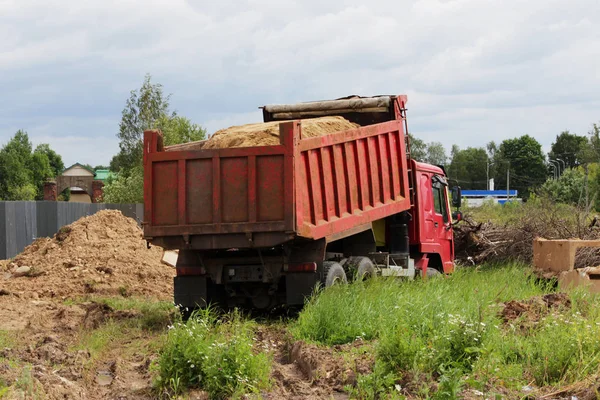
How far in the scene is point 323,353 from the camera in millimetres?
7617

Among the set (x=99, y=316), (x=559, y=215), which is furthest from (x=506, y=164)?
(x=99, y=316)

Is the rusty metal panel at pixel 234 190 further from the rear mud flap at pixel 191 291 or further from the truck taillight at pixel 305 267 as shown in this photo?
the rear mud flap at pixel 191 291

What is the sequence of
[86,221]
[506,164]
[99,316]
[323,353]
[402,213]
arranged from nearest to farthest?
[323,353] → [99,316] → [402,213] → [86,221] → [506,164]

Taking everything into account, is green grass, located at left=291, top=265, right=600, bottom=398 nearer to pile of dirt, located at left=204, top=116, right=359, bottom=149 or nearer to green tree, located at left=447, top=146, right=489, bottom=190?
pile of dirt, located at left=204, top=116, right=359, bottom=149

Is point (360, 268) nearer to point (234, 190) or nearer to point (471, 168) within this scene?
point (234, 190)

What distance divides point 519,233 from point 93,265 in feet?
31.9

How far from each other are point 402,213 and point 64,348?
262 inches

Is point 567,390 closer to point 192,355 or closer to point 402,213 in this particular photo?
point 192,355

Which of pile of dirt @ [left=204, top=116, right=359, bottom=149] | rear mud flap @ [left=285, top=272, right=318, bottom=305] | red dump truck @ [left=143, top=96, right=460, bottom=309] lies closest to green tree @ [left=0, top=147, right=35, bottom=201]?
red dump truck @ [left=143, top=96, right=460, bottom=309]

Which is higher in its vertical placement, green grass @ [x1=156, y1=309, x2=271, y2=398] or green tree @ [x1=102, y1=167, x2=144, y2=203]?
green tree @ [x1=102, y1=167, x2=144, y2=203]

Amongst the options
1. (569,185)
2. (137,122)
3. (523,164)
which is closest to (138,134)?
(137,122)

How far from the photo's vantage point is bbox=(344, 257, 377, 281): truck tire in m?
11.5

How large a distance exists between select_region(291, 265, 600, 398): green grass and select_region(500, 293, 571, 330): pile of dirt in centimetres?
11

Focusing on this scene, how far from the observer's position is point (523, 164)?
93562 mm
